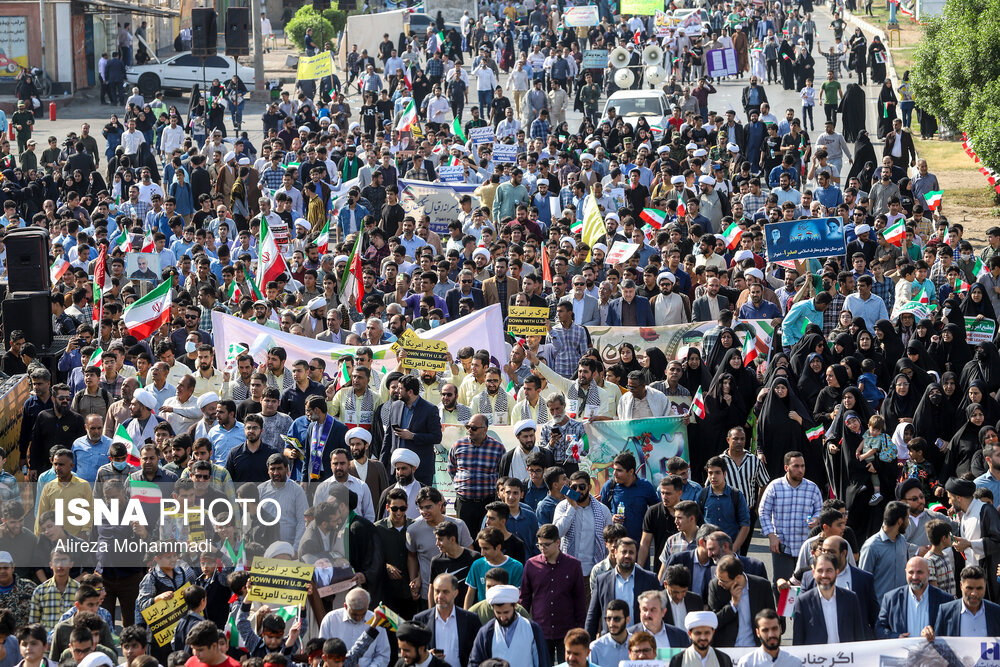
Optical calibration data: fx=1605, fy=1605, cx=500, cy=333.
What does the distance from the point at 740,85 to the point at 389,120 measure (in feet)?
42.8

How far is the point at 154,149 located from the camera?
3331 centimetres

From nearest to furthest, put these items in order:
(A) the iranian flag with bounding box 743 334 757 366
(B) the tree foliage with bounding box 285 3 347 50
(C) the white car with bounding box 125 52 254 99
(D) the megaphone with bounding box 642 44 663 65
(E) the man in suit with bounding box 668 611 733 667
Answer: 1. (E) the man in suit with bounding box 668 611 733 667
2. (A) the iranian flag with bounding box 743 334 757 366
3. (D) the megaphone with bounding box 642 44 663 65
4. (C) the white car with bounding box 125 52 254 99
5. (B) the tree foliage with bounding box 285 3 347 50

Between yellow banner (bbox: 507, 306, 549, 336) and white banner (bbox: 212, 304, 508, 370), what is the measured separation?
1.16ft

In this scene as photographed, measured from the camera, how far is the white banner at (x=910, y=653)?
898 centimetres

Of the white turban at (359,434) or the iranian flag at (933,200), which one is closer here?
the white turban at (359,434)

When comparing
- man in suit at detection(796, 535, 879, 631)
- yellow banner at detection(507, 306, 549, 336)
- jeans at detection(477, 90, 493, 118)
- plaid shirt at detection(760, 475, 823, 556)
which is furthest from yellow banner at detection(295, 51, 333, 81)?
man in suit at detection(796, 535, 879, 631)

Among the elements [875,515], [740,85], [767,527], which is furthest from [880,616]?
[740,85]

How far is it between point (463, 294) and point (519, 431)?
5025 millimetres

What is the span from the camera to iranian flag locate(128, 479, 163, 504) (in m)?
11.7

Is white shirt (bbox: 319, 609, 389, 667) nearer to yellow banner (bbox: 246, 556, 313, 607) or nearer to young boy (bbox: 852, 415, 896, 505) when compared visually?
yellow banner (bbox: 246, 556, 313, 607)

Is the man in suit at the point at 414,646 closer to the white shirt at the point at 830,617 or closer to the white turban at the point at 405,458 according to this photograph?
the white shirt at the point at 830,617

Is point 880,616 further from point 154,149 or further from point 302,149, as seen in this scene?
point 154,149

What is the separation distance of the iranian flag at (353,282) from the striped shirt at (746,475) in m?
6.35

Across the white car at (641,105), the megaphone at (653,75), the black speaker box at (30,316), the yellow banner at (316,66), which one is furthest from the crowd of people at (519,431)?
the megaphone at (653,75)
